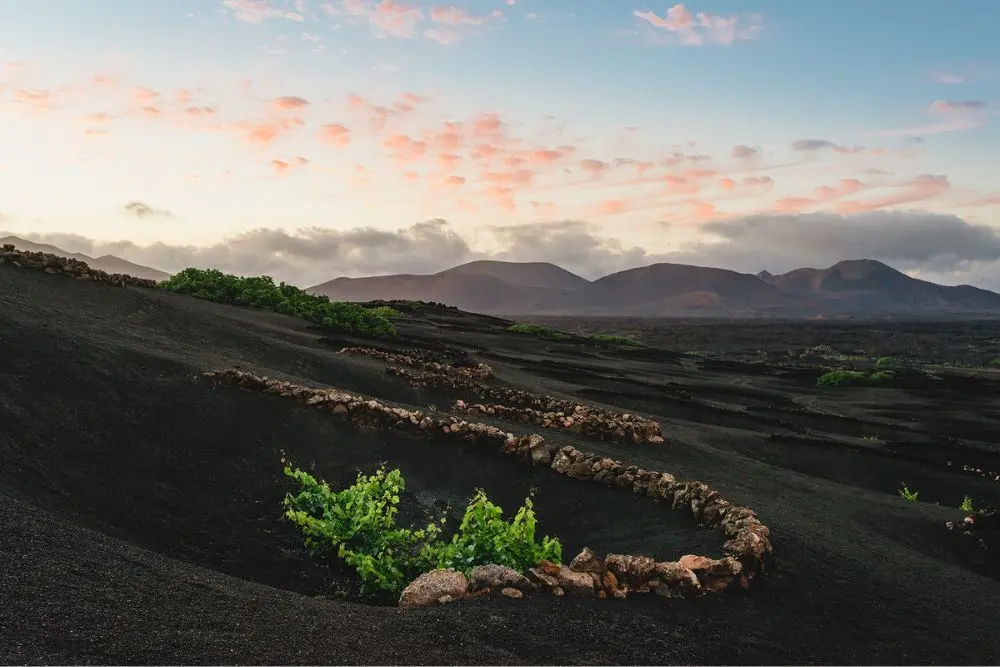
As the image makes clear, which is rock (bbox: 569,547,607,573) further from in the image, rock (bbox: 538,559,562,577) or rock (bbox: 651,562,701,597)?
rock (bbox: 651,562,701,597)

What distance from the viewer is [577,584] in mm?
7355

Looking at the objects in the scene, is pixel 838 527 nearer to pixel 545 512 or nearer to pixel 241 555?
pixel 545 512

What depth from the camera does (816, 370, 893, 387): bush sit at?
157 ft

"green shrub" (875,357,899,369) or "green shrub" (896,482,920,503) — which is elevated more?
"green shrub" (875,357,899,369)

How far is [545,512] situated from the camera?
11.5 m

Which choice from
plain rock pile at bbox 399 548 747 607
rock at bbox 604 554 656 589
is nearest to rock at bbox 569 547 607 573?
plain rock pile at bbox 399 548 747 607

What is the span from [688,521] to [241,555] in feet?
22.6

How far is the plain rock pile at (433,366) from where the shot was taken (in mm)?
25703

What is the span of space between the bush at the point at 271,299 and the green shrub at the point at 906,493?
94.3 feet

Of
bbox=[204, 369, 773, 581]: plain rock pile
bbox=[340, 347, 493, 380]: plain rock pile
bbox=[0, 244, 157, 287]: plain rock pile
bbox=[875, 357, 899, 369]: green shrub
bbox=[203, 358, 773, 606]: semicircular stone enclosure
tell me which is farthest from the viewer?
bbox=[875, 357, 899, 369]: green shrub

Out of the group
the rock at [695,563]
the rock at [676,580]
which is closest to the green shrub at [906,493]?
the rock at [695,563]

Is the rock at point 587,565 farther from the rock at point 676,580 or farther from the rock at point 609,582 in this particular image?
the rock at point 676,580

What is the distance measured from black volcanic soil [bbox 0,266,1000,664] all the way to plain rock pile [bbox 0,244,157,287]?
82 centimetres

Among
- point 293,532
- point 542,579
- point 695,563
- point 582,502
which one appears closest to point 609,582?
point 542,579
